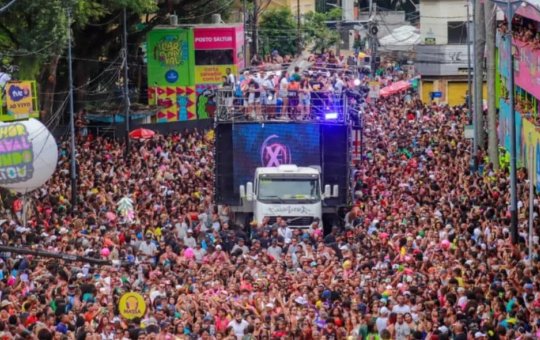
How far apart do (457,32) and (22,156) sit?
58.8 m

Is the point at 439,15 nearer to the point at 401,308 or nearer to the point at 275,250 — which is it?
the point at 275,250

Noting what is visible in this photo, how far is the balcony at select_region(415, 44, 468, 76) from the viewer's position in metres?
84.5

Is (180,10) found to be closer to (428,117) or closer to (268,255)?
(428,117)

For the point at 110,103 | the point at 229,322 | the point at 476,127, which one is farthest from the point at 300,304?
the point at 110,103

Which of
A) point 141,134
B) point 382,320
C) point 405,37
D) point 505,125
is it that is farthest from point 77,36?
point 405,37

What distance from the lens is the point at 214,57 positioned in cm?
6712

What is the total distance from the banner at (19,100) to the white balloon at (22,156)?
6.32 feet

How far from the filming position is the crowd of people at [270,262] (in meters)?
23.6

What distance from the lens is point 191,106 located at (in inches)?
2606

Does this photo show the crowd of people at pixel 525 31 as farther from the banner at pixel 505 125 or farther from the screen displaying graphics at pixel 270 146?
the screen displaying graphics at pixel 270 146

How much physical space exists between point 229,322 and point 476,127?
2654 cm

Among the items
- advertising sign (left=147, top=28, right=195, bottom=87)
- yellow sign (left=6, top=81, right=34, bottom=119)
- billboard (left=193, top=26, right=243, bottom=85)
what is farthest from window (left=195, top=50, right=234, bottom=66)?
yellow sign (left=6, top=81, right=34, bottom=119)

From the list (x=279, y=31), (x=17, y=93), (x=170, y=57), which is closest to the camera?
(x=17, y=93)

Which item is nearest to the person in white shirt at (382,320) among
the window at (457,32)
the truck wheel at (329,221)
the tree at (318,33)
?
the truck wheel at (329,221)
